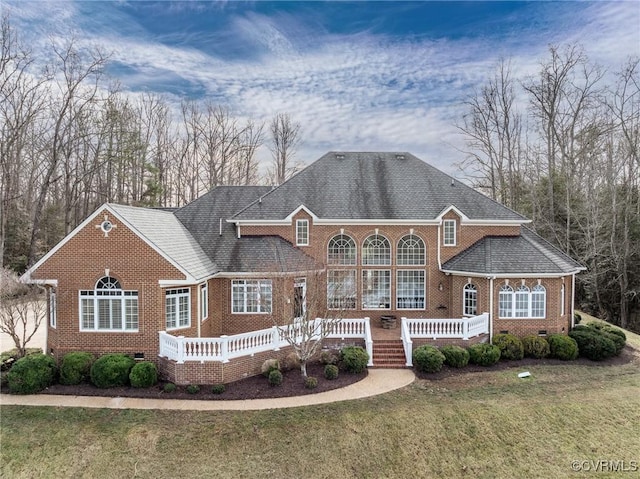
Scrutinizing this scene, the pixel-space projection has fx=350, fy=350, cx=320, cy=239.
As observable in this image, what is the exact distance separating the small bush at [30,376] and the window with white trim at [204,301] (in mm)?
5772

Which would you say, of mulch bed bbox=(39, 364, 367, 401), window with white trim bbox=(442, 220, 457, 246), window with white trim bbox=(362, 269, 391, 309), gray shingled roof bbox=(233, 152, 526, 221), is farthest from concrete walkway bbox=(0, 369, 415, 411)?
window with white trim bbox=(442, 220, 457, 246)

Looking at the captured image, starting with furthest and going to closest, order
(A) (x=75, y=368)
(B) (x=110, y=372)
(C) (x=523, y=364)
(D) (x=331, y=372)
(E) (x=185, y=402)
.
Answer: (C) (x=523, y=364), (D) (x=331, y=372), (A) (x=75, y=368), (B) (x=110, y=372), (E) (x=185, y=402)

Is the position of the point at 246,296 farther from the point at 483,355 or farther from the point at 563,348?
the point at 563,348

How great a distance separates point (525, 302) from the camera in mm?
17141

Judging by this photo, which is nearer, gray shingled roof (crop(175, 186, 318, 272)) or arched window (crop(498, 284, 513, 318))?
arched window (crop(498, 284, 513, 318))

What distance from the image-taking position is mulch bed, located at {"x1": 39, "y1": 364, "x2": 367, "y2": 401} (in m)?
12.6

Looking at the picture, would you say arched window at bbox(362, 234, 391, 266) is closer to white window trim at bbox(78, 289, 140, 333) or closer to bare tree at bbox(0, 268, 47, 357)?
white window trim at bbox(78, 289, 140, 333)

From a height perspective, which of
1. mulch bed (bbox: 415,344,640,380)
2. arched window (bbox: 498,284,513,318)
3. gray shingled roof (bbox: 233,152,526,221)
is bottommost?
mulch bed (bbox: 415,344,640,380)

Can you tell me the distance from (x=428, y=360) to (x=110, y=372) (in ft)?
40.5

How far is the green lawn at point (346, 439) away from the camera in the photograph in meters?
9.52

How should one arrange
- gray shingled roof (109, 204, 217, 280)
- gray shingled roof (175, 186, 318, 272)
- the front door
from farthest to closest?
gray shingled roof (175, 186, 318, 272)
the front door
gray shingled roof (109, 204, 217, 280)

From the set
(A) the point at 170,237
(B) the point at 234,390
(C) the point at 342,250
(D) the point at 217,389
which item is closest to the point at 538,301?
(C) the point at 342,250

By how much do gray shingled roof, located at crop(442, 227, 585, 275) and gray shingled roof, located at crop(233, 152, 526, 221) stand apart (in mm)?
1525

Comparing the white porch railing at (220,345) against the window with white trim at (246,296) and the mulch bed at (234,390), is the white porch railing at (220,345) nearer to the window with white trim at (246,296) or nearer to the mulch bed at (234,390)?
the mulch bed at (234,390)
